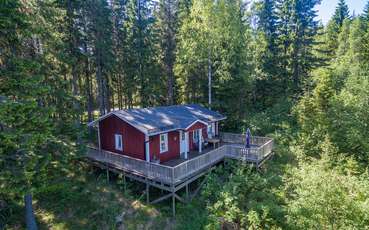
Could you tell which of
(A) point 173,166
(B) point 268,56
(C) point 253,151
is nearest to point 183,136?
(A) point 173,166

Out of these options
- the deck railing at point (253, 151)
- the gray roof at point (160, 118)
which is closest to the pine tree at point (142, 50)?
the gray roof at point (160, 118)

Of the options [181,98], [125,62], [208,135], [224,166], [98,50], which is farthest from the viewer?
[181,98]

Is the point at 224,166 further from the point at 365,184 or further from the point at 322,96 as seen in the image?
the point at 322,96

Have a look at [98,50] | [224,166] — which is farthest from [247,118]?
[98,50]

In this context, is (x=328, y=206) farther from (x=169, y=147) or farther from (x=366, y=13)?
(x=366, y=13)

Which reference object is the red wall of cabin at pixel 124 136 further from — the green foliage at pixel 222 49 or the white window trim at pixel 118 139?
the green foliage at pixel 222 49

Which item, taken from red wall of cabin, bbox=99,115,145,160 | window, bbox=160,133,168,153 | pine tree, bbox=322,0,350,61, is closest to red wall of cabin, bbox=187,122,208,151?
window, bbox=160,133,168,153
